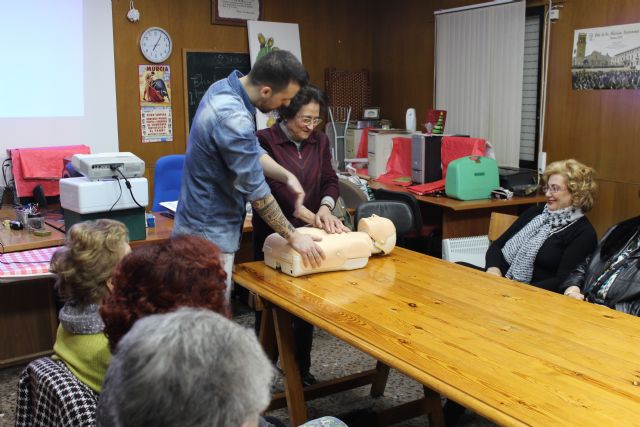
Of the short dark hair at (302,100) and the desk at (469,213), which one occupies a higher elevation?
the short dark hair at (302,100)

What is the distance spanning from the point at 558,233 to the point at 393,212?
76 centimetres

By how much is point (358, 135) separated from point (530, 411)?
15.0 ft

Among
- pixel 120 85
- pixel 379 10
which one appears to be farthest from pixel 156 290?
pixel 379 10

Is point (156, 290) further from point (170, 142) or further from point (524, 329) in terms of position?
point (170, 142)

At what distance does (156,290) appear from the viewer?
1360 millimetres

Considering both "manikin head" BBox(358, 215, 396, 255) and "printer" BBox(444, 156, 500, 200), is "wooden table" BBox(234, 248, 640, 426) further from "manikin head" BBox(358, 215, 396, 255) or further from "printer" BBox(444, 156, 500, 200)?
"printer" BBox(444, 156, 500, 200)

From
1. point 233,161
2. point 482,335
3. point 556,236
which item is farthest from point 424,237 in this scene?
point 482,335

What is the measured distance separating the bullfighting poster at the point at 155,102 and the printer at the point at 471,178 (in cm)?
243

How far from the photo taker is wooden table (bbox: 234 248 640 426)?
145 centimetres

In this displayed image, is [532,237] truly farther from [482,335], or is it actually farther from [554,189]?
[482,335]

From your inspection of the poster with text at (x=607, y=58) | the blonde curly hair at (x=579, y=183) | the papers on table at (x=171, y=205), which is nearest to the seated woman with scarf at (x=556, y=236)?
the blonde curly hair at (x=579, y=183)

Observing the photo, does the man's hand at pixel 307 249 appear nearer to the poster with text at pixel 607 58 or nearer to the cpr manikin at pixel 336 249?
the cpr manikin at pixel 336 249

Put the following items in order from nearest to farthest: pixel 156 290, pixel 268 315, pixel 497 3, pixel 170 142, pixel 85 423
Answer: pixel 156 290
pixel 85 423
pixel 268 315
pixel 497 3
pixel 170 142

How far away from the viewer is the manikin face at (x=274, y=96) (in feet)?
7.96
